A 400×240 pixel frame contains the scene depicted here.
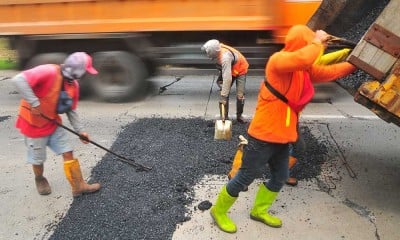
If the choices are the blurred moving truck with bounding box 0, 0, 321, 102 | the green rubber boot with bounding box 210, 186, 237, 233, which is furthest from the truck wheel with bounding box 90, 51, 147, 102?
the green rubber boot with bounding box 210, 186, 237, 233

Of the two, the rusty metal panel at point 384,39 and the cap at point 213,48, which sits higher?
the rusty metal panel at point 384,39

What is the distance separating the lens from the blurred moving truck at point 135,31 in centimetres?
662

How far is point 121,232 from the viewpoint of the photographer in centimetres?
359

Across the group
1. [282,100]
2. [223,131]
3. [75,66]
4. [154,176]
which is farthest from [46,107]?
[223,131]

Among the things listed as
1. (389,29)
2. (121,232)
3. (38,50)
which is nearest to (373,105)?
(389,29)

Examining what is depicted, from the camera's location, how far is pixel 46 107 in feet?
12.4

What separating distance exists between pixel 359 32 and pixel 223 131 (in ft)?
6.42

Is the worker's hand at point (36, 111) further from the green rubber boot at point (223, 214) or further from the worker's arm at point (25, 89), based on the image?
the green rubber boot at point (223, 214)

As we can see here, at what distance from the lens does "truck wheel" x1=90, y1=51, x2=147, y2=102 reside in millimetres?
7141

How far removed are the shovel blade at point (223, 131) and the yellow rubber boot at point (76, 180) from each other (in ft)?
5.82

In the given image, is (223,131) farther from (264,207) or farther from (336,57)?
(336,57)

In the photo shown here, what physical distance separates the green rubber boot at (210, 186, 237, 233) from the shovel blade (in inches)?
70.3

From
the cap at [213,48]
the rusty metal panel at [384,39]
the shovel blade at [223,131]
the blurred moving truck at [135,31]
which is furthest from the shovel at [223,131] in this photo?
the rusty metal panel at [384,39]

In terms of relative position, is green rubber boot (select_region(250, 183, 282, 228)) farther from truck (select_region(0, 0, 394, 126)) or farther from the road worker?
truck (select_region(0, 0, 394, 126))
